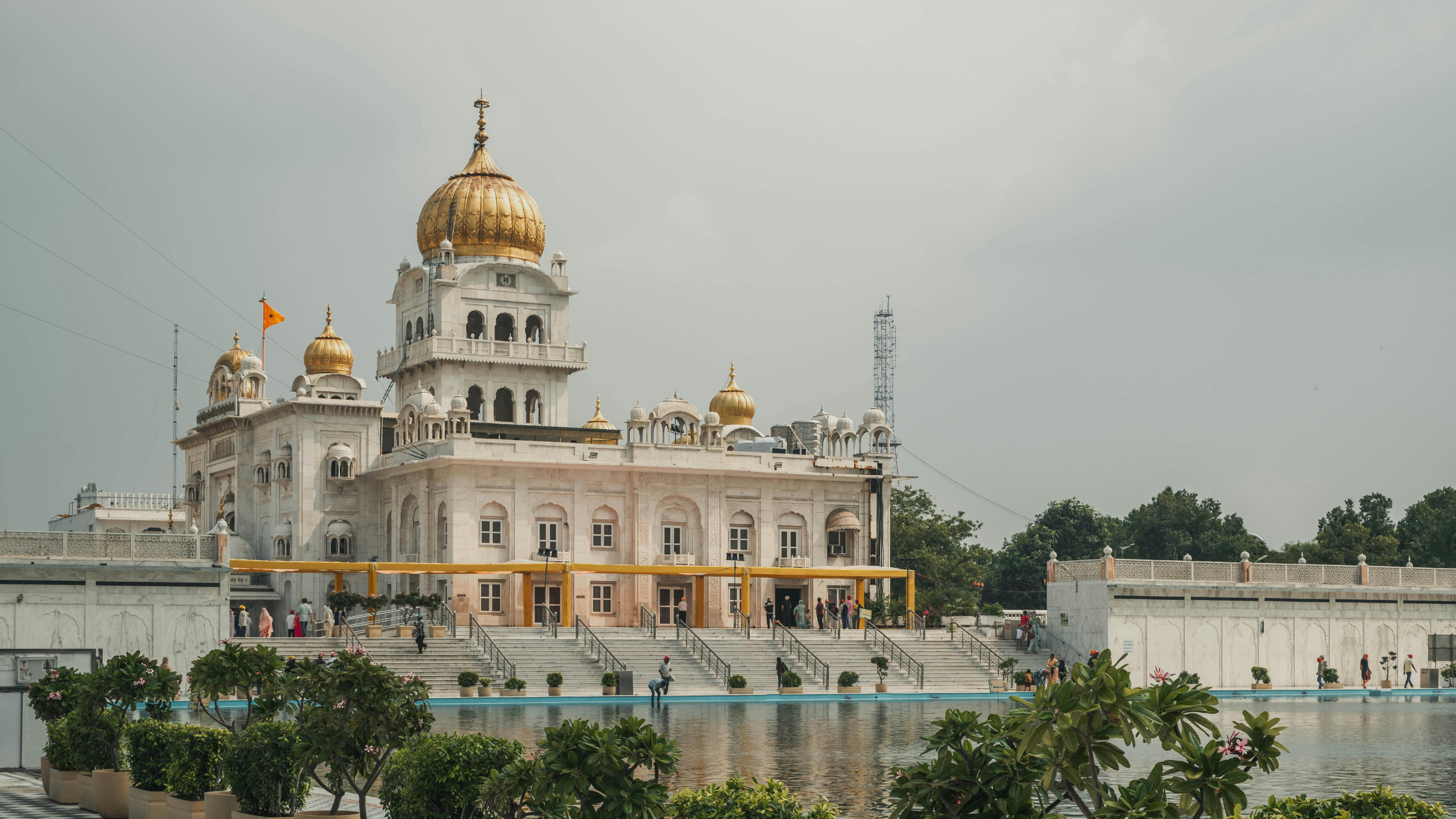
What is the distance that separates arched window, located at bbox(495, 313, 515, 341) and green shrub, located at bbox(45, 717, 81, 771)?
146 feet

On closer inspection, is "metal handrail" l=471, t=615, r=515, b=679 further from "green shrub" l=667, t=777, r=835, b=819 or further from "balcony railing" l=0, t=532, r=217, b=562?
"green shrub" l=667, t=777, r=835, b=819

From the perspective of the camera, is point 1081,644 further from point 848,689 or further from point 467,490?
point 467,490

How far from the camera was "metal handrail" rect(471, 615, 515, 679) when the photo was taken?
44000 mm

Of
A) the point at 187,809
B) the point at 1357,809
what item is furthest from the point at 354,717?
the point at 1357,809

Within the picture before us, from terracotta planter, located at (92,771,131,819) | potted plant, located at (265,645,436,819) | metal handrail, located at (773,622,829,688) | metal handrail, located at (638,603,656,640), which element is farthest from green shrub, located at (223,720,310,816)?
metal handrail, located at (638,603,656,640)

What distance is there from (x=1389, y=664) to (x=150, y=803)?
147 feet

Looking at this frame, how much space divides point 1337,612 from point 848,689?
1792 cm

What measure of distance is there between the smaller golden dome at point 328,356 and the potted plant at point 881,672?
968 inches

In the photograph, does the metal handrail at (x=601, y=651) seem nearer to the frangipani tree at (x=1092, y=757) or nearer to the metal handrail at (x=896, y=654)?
the metal handrail at (x=896, y=654)

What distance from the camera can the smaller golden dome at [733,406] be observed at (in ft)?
221

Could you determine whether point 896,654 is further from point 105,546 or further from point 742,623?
point 105,546

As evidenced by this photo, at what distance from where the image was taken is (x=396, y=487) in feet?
189

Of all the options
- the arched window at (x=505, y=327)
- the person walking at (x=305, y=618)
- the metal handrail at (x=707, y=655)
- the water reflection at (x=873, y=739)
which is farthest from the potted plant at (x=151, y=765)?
the arched window at (x=505, y=327)

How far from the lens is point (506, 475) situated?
180 feet
